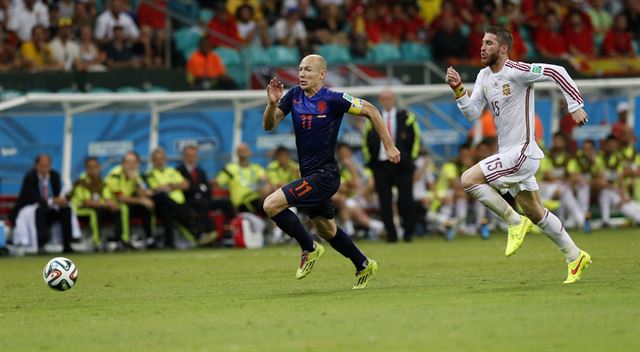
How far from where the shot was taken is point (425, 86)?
936 inches

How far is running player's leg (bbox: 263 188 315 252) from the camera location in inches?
488

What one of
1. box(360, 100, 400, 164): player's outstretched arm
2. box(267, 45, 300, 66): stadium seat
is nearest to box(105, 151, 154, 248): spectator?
box(267, 45, 300, 66): stadium seat

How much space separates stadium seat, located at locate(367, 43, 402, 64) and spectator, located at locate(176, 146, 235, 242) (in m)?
5.88

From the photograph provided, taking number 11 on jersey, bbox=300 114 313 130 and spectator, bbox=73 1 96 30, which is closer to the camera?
number 11 on jersey, bbox=300 114 313 130

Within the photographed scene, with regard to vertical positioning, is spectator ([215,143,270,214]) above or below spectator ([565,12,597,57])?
below

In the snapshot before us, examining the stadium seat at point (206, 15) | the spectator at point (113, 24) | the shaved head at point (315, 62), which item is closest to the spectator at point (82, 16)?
the spectator at point (113, 24)

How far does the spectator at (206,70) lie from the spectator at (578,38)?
9.80m

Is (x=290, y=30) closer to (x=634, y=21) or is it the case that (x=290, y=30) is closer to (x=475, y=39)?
(x=475, y=39)

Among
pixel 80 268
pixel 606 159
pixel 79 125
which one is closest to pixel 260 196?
pixel 79 125

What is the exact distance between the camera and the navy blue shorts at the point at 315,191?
12.3 meters

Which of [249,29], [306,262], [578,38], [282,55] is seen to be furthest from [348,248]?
[578,38]

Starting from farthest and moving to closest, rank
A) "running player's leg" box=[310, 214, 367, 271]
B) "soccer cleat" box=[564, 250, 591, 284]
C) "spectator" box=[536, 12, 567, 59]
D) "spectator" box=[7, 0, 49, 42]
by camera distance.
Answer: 1. "spectator" box=[536, 12, 567, 59]
2. "spectator" box=[7, 0, 49, 42]
3. "running player's leg" box=[310, 214, 367, 271]
4. "soccer cleat" box=[564, 250, 591, 284]

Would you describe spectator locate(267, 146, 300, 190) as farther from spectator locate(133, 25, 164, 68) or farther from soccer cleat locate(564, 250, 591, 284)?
soccer cleat locate(564, 250, 591, 284)

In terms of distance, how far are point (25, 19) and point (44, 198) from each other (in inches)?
172
